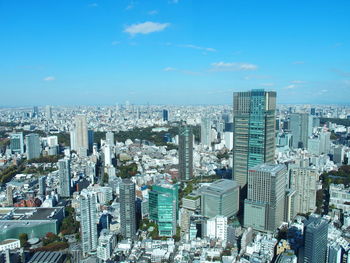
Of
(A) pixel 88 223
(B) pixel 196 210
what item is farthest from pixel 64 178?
(B) pixel 196 210

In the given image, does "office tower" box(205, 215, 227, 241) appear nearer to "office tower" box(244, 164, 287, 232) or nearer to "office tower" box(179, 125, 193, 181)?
"office tower" box(244, 164, 287, 232)

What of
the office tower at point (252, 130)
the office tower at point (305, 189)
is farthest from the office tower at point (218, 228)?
the office tower at point (305, 189)

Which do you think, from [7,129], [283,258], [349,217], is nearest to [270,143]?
[349,217]

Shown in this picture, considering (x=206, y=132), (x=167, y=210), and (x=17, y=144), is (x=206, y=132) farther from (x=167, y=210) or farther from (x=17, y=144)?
(x=167, y=210)

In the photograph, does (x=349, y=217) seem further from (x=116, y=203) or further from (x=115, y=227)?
(x=116, y=203)

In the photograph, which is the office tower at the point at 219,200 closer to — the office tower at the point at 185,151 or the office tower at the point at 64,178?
the office tower at the point at 185,151

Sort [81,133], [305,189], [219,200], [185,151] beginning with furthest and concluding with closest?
[81,133] → [185,151] → [305,189] → [219,200]

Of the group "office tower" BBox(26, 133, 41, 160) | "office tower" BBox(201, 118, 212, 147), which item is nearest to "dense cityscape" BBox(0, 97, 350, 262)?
"office tower" BBox(26, 133, 41, 160)
